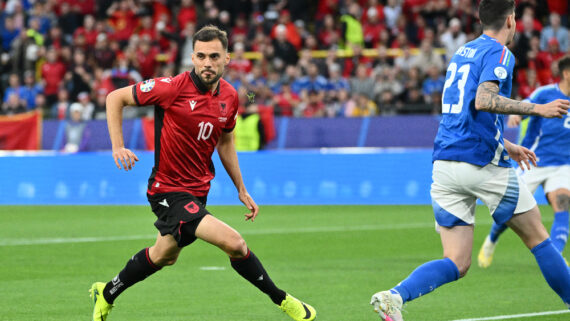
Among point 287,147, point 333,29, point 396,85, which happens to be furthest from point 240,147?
point 333,29

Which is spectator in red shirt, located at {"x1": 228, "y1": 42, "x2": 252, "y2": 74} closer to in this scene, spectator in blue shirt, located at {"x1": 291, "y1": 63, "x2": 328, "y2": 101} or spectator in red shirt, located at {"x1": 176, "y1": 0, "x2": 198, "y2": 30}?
spectator in blue shirt, located at {"x1": 291, "y1": 63, "x2": 328, "y2": 101}

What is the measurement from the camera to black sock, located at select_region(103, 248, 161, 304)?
6.93 metres

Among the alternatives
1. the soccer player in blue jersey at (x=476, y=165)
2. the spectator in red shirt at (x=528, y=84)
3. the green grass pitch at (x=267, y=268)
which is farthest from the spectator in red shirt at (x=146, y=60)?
the soccer player in blue jersey at (x=476, y=165)

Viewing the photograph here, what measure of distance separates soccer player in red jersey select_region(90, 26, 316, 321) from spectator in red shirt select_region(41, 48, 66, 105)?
19.0 m

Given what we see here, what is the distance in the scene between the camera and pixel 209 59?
6.84m

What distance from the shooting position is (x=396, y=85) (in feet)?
71.2

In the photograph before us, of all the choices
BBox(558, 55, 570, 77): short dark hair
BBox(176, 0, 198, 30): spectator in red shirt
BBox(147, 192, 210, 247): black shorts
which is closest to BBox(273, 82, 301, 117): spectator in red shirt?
BBox(176, 0, 198, 30): spectator in red shirt

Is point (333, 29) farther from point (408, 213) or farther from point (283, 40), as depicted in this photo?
point (408, 213)

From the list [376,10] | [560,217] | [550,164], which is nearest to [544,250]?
[560,217]

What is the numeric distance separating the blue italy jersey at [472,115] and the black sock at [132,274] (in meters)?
2.10

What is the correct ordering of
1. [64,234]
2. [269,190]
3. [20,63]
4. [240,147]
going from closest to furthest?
[64,234]
[269,190]
[240,147]
[20,63]

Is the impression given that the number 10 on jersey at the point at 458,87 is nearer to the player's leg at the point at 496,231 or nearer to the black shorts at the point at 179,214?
the black shorts at the point at 179,214

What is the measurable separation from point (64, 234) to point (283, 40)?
11395 mm

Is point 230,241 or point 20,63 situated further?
point 20,63
